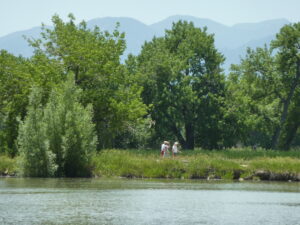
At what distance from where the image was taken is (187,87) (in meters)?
75.5

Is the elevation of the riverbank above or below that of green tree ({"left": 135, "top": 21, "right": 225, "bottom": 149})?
below

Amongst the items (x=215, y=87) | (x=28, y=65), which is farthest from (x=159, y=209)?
(x=215, y=87)

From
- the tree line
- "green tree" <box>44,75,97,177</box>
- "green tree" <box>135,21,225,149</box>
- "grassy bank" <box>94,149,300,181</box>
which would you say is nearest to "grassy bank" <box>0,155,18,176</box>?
the tree line

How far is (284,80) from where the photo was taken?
267 feet

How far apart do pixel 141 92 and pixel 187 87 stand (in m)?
5.40

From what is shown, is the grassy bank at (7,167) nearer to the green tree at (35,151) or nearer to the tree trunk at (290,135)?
the green tree at (35,151)

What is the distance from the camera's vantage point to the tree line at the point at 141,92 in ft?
141

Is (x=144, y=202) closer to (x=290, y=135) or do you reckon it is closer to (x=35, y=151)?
(x=35, y=151)

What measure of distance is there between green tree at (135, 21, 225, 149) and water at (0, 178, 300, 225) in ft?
115

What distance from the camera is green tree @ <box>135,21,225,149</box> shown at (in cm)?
7538

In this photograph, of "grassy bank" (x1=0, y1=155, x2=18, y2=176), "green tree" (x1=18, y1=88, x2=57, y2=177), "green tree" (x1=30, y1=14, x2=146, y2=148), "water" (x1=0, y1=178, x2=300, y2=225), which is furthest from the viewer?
"green tree" (x1=30, y1=14, x2=146, y2=148)

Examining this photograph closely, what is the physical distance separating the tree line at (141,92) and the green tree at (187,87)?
121 mm

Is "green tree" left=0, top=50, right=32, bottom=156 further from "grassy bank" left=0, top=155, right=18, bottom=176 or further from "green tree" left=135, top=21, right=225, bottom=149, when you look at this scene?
"green tree" left=135, top=21, right=225, bottom=149

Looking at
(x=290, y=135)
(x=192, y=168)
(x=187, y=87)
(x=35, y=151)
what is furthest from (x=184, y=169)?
(x=290, y=135)
